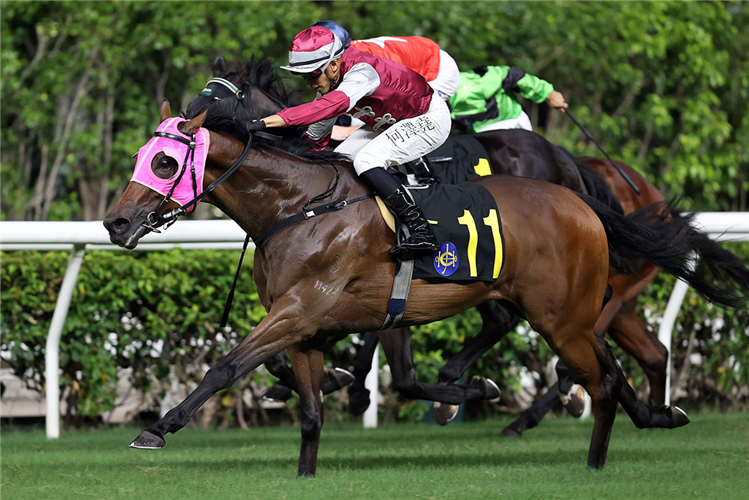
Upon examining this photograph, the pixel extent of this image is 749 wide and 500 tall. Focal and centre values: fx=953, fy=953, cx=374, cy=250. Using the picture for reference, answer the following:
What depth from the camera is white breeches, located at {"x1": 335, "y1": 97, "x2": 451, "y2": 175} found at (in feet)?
13.4

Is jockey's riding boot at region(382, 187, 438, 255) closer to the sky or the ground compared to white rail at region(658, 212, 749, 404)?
closer to the sky

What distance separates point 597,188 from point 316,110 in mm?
2283

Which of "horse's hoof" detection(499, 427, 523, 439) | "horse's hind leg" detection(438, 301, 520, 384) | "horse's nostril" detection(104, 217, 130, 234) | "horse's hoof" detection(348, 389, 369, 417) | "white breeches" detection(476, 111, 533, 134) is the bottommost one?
"horse's hoof" detection(499, 427, 523, 439)

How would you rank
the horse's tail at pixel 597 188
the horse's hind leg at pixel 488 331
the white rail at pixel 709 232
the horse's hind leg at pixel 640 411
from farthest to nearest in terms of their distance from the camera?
the horse's tail at pixel 597 188 → the white rail at pixel 709 232 → the horse's hind leg at pixel 488 331 → the horse's hind leg at pixel 640 411

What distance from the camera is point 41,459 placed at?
454 cm

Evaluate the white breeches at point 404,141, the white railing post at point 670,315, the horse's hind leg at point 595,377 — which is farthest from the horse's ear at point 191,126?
the white railing post at point 670,315

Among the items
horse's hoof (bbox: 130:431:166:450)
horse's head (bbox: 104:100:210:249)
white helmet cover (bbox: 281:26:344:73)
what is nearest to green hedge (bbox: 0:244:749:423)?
horse's head (bbox: 104:100:210:249)

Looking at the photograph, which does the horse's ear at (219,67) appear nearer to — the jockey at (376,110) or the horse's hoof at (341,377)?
the jockey at (376,110)

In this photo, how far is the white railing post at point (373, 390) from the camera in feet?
17.8

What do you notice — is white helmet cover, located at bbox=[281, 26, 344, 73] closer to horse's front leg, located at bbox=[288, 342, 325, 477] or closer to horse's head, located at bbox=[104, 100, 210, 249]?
horse's head, located at bbox=[104, 100, 210, 249]

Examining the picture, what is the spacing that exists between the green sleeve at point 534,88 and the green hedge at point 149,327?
1395 mm

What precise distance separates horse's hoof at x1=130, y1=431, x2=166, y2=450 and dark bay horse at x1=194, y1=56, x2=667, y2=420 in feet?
4.81

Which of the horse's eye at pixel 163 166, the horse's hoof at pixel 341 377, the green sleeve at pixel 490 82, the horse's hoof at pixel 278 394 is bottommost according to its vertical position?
the horse's hoof at pixel 278 394

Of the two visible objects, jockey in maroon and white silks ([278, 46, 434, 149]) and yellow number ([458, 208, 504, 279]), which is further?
yellow number ([458, 208, 504, 279])
